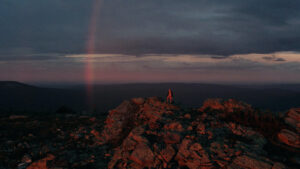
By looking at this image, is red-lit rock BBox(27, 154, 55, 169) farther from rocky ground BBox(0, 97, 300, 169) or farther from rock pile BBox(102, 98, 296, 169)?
rock pile BBox(102, 98, 296, 169)

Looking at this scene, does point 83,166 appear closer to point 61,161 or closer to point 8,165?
point 61,161

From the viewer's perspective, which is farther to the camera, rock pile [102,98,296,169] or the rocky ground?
the rocky ground

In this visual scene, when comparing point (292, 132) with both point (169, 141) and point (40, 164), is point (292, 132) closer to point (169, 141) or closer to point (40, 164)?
point (169, 141)

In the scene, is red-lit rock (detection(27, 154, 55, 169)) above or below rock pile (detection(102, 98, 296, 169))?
below

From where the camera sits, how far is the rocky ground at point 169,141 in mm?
6973

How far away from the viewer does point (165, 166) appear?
22.4 feet

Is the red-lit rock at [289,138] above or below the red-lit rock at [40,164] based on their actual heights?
above

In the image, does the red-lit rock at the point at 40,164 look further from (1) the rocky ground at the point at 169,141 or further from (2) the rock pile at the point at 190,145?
(2) the rock pile at the point at 190,145

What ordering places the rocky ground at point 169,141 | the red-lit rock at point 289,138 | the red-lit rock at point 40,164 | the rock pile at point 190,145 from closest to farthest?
the rock pile at point 190,145
the rocky ground at point 169,141
the red-lit rock at point 40,164
the red-lit rock at point 289,138

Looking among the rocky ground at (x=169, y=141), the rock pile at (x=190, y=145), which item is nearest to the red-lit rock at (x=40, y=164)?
the rocky ground at (x=169, y=141)

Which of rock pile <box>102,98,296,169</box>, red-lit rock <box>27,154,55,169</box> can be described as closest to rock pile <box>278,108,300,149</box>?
rock pile <box>102,98,296,169</box>

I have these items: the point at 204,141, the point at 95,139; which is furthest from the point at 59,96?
the point at 204,141

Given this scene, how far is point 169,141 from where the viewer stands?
316 inches

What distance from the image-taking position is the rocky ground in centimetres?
697
